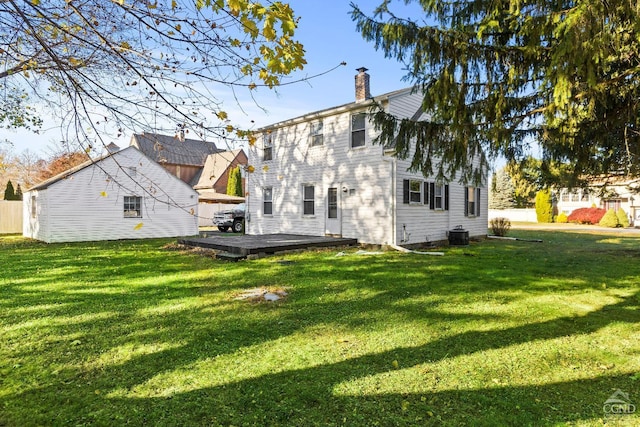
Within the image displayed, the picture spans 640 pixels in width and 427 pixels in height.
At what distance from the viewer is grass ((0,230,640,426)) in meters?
2.84

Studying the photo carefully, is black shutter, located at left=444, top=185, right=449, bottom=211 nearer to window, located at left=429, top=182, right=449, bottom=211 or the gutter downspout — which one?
window, located at left=429, top=182, right=449, bottom=211

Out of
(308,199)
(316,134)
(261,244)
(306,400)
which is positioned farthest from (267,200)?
(306,400)

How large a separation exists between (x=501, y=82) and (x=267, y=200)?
488 inches

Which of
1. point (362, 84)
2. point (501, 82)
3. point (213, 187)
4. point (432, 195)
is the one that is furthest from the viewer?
point (213, 187)

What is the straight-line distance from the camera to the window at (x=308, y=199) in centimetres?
1500

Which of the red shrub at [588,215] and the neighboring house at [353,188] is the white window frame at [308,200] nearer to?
the neighboring house at [353,188]

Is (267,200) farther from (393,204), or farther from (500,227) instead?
(500,227)

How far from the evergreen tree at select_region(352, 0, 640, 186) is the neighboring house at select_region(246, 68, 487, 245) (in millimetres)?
5001

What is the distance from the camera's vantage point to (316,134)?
14.8 m

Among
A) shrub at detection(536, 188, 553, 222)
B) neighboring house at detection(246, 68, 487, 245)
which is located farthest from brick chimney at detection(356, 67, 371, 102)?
shrub at detection(536, 188, 553, 222)

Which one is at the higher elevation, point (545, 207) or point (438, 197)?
point (438, 197)

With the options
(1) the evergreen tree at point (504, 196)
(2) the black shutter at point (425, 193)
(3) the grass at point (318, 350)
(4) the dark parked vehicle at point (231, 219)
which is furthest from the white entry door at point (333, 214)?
(1) the evergreen tree at point (504, 196)

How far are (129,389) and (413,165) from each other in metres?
5.79

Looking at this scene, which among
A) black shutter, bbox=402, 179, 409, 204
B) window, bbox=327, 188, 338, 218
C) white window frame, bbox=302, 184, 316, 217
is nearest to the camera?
black shutter, bbox=402, 179, 409, 204
